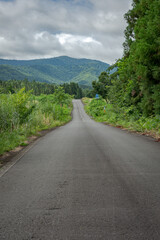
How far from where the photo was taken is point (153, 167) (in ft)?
16.7

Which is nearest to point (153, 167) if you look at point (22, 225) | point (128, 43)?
point (22, 225)

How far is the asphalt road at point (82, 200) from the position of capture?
2.42 metres

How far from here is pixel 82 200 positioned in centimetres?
325

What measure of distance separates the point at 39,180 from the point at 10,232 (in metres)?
1.91

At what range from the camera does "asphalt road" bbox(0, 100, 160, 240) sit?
2.42 meters

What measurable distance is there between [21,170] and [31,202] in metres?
2.05

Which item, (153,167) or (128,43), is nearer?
(153,167)

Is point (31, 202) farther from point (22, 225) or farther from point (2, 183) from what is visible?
point (2, 183)

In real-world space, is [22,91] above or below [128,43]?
below

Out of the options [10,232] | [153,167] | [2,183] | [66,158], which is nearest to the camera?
[10,232]

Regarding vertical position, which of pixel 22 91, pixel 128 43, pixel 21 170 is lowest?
pixel 21 170

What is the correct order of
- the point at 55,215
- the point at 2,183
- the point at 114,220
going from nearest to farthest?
the point at 114,220, the point at 55,215, the point at 2,183

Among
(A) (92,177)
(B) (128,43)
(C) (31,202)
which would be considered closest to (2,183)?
(C) (31,202)

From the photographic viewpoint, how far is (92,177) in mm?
4395
